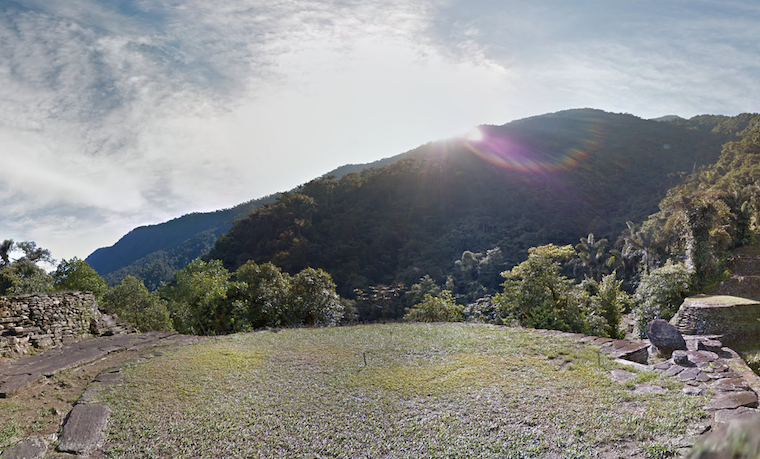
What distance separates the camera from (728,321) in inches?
511

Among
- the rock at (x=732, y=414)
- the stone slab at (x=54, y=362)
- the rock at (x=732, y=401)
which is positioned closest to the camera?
the rock at (x=732, y=414)

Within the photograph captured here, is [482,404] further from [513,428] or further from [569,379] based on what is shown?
[569,379]

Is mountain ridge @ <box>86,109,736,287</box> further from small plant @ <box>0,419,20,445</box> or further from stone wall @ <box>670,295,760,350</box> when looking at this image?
small plant @ <box>0,419,20,445</box>

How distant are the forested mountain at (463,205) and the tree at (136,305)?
19912 millimetres

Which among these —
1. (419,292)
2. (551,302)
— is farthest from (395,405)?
(419,292)

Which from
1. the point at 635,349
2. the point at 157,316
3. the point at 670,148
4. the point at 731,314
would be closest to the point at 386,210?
the point at 157,316

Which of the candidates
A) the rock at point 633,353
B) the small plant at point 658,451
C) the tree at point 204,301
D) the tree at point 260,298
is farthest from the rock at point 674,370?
the tree at point 204,301

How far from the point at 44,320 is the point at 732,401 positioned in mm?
14763

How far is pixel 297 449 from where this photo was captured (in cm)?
458

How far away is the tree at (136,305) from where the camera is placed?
1977 centimetres

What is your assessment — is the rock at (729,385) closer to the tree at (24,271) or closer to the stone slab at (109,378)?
the stone slab at (109,378)

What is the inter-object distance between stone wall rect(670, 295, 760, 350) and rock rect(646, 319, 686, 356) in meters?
7.49

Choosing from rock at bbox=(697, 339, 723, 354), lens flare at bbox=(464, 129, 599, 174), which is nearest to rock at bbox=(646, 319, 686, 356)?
rock at bbox=(697, 339, 723, 354)

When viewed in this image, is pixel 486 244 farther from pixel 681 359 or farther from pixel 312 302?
pixel 681 359
